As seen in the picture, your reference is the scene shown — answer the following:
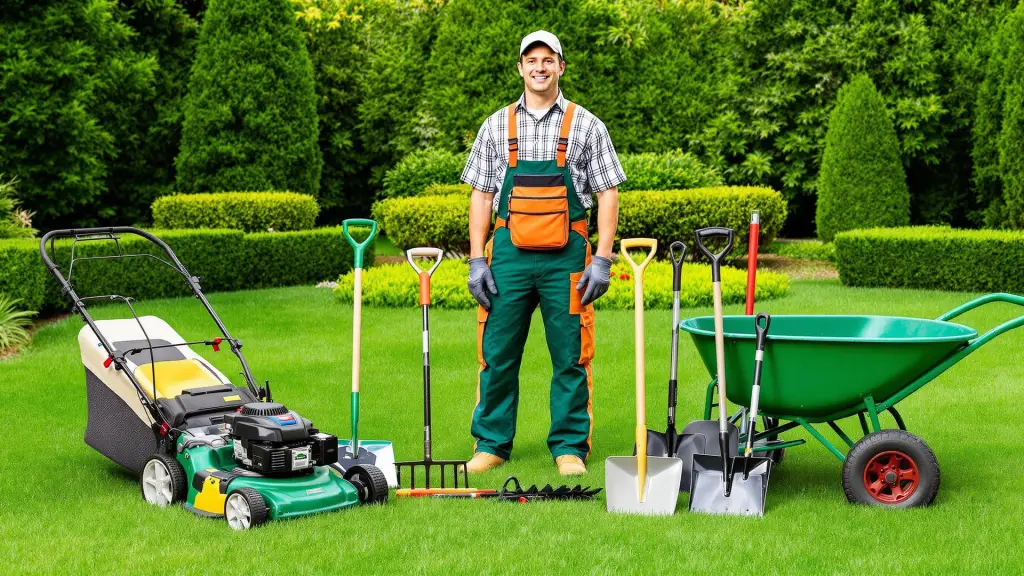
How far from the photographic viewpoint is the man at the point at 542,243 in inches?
183

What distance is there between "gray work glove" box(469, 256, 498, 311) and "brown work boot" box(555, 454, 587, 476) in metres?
0.74

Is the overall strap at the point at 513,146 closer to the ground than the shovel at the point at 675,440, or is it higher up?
higher up

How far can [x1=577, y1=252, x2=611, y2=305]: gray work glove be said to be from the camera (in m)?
4.62

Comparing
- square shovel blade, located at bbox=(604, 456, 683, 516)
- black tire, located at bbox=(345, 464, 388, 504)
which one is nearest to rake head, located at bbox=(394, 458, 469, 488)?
black tire, located at bbox=(345, 464, 388, 504)

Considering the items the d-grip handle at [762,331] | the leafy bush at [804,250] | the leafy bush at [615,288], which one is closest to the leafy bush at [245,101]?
the leafy bush at [615,288]

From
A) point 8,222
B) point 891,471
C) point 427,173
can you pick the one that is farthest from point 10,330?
point 427,173

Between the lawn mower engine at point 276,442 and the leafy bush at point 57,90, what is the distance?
418 inches

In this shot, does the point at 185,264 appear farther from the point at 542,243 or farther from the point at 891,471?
the point at 891,471

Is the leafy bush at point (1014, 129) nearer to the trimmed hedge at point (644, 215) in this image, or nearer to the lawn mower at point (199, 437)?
the trimmed hedge at point (644, 215)

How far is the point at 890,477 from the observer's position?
4105 millimetres

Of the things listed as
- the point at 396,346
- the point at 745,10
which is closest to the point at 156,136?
the point at 745,10

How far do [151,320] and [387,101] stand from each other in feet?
46.8

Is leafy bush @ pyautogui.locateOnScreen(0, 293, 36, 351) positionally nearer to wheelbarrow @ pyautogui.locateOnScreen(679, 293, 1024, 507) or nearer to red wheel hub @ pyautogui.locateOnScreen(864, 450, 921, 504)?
wheelbarrow @ pyautogui.locateOnScreen(679, 293, 1024, 507)

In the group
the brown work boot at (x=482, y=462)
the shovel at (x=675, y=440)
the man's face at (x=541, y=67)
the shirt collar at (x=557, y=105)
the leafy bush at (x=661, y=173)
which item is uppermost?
the man's face at (x=541, y=67)
